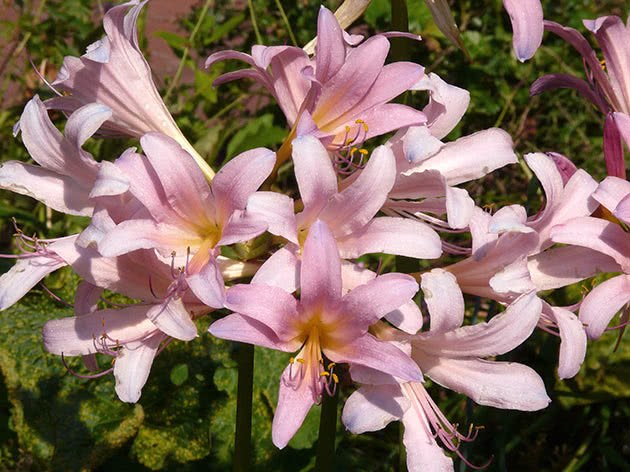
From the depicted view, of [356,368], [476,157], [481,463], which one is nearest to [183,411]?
[481,463]

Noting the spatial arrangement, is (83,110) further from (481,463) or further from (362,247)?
(481,463)

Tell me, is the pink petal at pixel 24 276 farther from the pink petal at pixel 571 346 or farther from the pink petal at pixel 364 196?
the pink petal at pixel 571 346

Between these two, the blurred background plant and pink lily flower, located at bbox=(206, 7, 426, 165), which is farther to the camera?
the blurred background plant

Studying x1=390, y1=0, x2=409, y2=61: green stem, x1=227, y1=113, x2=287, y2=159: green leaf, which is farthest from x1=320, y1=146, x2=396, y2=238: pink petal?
x1=227, y1=113, x2=287, y2=159: green leaf

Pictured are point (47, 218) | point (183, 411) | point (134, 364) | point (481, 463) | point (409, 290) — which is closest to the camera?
point (409, 290)

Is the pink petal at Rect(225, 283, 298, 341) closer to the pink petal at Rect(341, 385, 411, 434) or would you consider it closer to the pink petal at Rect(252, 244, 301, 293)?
the pink petal at Rect(252, 244, 301, 293)

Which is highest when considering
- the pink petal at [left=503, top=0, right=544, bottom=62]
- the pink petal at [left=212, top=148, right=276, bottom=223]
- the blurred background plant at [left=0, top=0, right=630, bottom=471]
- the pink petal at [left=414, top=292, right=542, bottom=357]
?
the pink petal at [left=503, top=0, right=544, bottom=62]

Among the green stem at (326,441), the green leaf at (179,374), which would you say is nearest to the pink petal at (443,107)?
the green stem at (326,441)
